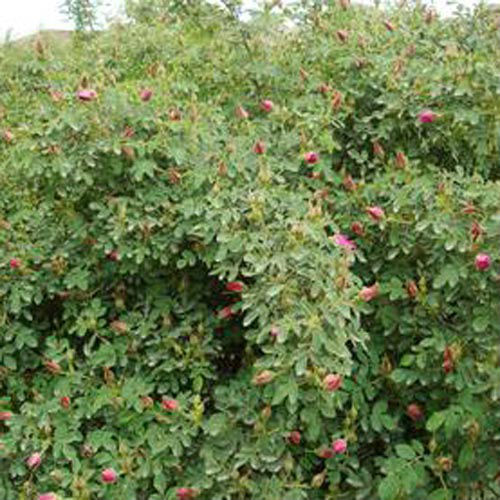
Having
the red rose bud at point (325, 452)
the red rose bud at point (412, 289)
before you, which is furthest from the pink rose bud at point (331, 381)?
the red rose bud at point (412, 289)

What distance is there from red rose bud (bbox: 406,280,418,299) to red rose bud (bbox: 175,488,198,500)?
73cm

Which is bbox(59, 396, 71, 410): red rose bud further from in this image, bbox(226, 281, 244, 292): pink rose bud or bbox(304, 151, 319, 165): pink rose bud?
bbox(304, 151, 319, 165): pink rose bud

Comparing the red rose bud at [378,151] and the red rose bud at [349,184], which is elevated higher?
the red rose bud at [378,151]

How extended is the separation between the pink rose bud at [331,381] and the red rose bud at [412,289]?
38cm

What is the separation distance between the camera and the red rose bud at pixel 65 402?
2.28 metres

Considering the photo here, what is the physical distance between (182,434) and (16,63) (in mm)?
2007

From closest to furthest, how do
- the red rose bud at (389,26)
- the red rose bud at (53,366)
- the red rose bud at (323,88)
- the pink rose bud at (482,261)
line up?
the pink rose bud at (482,261) → the red rose bud at (53,366) → the red rose bud at (323,88) → the red rose bud at (389,26)

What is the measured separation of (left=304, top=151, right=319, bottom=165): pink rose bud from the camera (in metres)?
2.42

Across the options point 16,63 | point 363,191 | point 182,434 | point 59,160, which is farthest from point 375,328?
point 16,63

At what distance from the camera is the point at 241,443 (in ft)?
7.04

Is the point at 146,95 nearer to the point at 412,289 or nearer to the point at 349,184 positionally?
the point at 349,184

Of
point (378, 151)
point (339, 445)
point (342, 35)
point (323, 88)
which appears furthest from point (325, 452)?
point (342, 35)

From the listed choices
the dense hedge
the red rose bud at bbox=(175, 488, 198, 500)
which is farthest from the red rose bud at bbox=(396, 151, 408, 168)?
the red rose bud at bbox=(175, 488, 198, 500)

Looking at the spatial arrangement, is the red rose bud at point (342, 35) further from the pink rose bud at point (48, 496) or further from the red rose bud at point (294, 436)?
the pink rose bud at point (48, 496)
